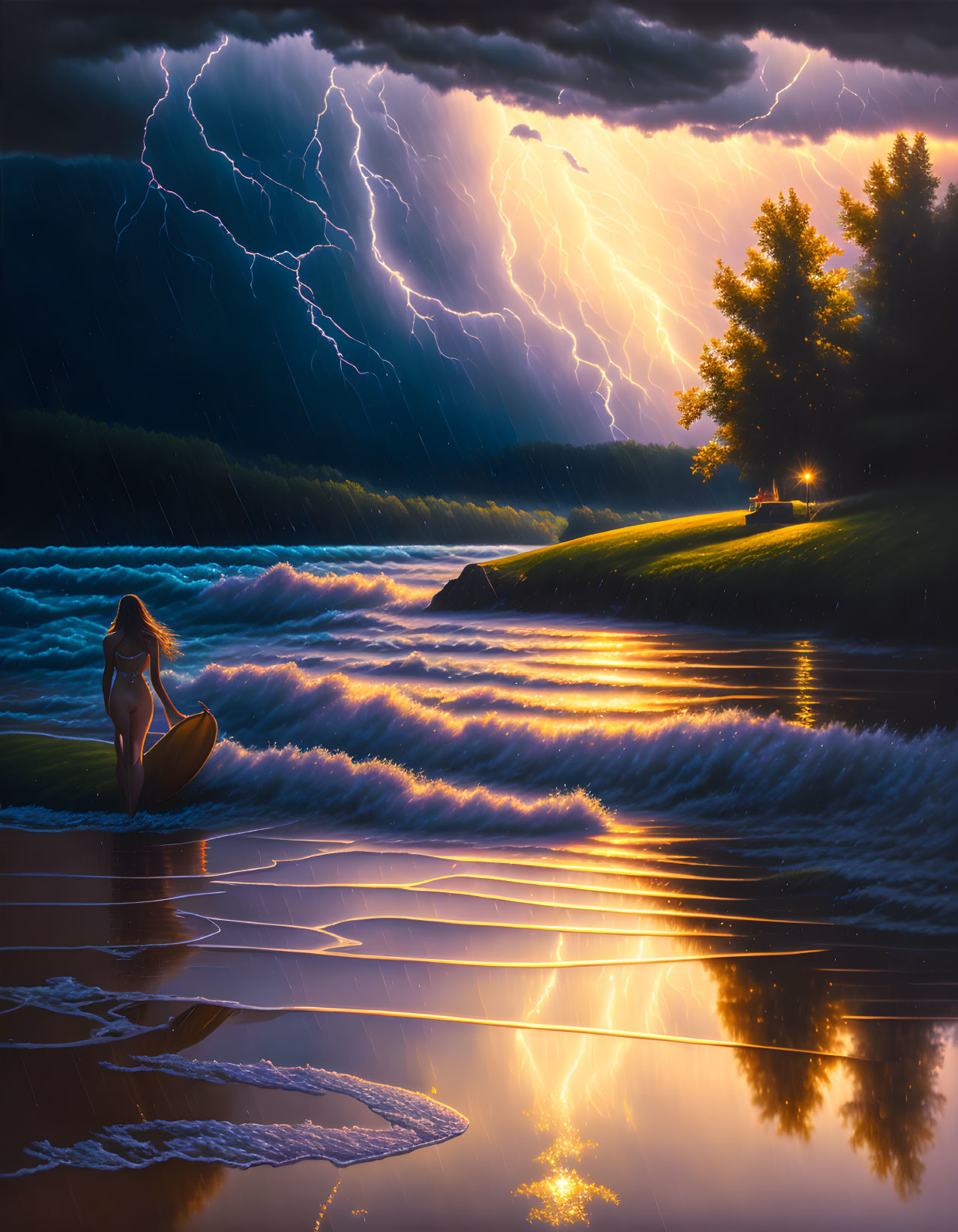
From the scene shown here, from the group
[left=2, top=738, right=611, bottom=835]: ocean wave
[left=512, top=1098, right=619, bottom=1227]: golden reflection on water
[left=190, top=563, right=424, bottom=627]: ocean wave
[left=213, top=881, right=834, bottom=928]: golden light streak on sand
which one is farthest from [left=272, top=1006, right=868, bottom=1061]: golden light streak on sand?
[left=190, top=563, right=424, bottom=627]: ocean wave

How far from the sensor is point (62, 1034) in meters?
4.21

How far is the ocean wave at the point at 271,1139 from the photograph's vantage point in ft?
10.8

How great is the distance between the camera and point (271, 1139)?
11.3ft

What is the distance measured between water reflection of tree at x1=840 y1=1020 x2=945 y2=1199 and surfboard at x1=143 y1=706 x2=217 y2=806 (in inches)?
270

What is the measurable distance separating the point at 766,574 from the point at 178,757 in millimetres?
23432

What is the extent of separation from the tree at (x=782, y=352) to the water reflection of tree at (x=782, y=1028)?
3293 cm

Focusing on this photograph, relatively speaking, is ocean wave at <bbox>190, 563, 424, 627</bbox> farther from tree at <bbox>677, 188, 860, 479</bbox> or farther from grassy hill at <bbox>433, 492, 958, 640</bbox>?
tree at <bbox>677, 188, 860, 479</bbox>

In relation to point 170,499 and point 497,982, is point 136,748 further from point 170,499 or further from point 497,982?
point 170,499

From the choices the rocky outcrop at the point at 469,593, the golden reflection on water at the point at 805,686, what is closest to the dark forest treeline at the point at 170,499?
the rocky outcrop at the point at 469,593

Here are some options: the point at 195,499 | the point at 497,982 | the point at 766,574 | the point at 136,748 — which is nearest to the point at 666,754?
the point at 497,982

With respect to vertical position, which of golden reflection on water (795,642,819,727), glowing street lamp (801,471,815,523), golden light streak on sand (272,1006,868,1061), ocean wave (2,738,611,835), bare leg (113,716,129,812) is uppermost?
glowing street lamp (801,471,815,523)

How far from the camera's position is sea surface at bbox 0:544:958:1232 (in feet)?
10.6

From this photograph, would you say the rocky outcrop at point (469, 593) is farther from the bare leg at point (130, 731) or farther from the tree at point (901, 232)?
Answer: the bare leg at point (130, 731)

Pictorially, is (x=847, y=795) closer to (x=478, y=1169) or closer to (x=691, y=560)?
(x=478, y=1169)
